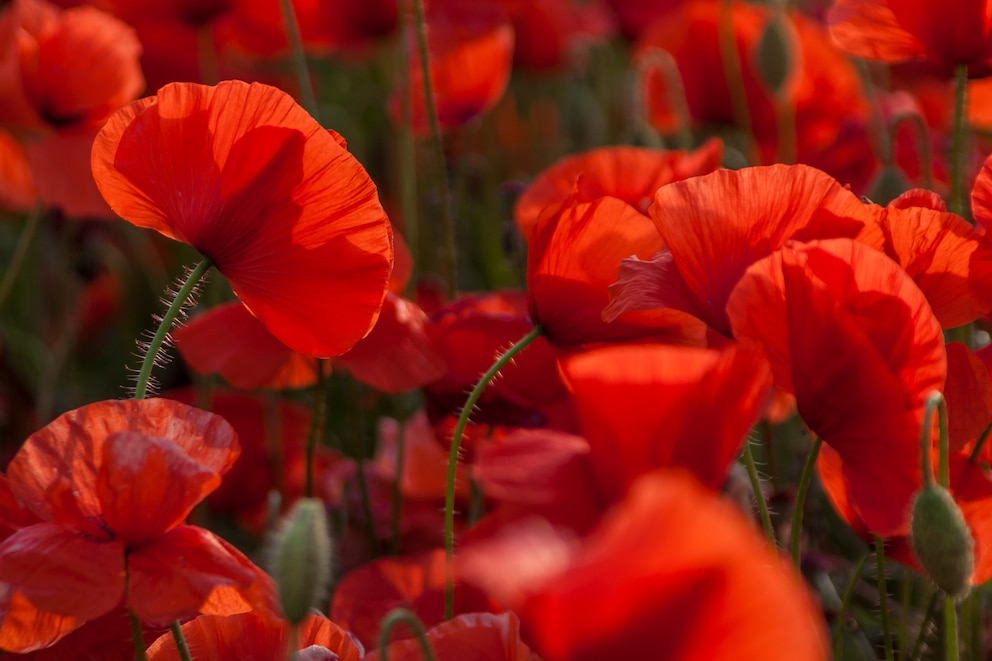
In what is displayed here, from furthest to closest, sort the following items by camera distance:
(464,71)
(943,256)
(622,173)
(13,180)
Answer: (13,180), (464,71), (622,173), (943,256)

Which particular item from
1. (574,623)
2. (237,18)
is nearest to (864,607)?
(574,623)

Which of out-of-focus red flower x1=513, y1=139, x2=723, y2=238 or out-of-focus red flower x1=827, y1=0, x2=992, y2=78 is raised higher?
out-of-focus red flower x1=827, y1=0, x2=992, y2=78

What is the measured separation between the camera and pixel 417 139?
7.25 feet

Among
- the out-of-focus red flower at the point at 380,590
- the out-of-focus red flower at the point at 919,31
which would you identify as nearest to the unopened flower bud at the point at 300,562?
the out-of-focus red flower at the point at 380,590

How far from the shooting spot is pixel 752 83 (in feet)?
6.00

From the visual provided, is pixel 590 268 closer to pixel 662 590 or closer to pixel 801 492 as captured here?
pixel 801 492

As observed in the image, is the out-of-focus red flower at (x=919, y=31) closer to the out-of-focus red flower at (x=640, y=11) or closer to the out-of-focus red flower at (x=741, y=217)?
the out-of-focus red flower at (x=741, y=217)

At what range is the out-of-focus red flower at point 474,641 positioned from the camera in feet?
2.47

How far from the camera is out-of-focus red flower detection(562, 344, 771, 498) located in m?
0.57

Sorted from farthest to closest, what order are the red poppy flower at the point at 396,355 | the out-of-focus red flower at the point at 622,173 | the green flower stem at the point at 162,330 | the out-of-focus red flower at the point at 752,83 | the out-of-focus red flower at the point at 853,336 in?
the out-of-focus red flower at the point at 752,83
the out-of-focus red flower at the point at 622,173
the red poppy flower at the point at 396,355
the green flower stem at the point at 162,330
the out-of-focus red flower at the point at 853,336

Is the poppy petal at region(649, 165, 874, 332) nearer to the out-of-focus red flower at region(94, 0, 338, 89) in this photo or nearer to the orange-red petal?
the orange-red petal

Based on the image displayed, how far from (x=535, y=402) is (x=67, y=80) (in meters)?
0.58

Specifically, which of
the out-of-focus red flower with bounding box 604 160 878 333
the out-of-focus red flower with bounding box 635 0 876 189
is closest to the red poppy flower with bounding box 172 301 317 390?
the out-of-focus red flower with bounding box 604 160 878 333

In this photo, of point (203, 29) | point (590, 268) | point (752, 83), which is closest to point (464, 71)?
point (203, 29)
